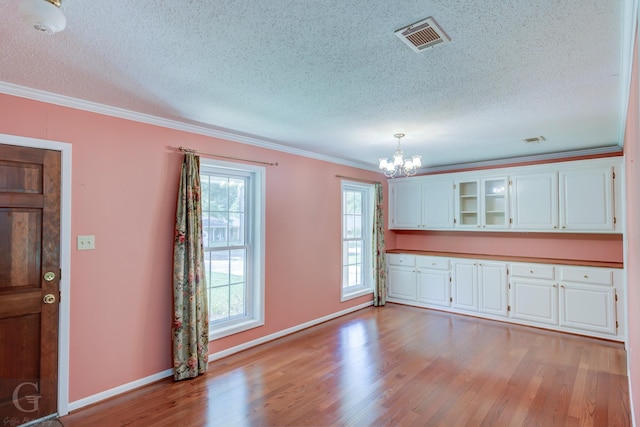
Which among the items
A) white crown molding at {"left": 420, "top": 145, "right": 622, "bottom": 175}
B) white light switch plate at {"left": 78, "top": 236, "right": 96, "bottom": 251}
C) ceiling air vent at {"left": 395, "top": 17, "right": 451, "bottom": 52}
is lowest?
white light switch plate at {"left": 78, "top": 236, "right": 96, "bottom": 251}

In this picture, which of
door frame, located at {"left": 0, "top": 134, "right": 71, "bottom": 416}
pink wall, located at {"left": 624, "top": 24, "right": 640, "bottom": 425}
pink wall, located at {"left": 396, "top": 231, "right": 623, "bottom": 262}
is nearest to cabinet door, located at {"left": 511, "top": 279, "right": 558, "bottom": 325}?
pink wall, located at {"left": 396, "top": 231, "right": 623, "bottom": 262}

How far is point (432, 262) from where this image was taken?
5.47 metres

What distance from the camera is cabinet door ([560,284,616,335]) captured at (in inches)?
158

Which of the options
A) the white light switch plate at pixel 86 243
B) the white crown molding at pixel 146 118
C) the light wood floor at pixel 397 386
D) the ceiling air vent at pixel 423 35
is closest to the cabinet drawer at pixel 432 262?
the light wood floor at pixel 397 386

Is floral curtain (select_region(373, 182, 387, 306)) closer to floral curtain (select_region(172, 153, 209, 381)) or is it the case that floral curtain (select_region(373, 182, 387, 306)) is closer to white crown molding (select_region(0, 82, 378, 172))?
white crown molding (select_region(0, 82, 378, 172))

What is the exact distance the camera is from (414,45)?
5.93ft

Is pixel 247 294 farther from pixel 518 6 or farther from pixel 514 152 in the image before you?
pixel 514 152

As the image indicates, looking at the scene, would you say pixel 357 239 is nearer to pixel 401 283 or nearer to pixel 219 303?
pixel 401 283

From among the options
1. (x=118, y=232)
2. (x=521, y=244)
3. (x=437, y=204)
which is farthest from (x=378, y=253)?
(x=118, y=232)

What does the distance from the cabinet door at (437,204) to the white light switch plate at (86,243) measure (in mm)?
4796

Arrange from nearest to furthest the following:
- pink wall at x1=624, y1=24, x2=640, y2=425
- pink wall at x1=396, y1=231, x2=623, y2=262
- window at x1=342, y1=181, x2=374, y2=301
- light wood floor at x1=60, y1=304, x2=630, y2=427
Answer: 1. pink wall at x1=624, y1=24, x2=640, y2=425
2. light wood floor at x1=60, y1=304, x2=630, y2=427
3. pink wall at x1=396, y1=231, x2=623, y2=262
4. window at x1=342, y1=181, x2=374, y2=301

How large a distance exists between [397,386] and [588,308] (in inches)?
114

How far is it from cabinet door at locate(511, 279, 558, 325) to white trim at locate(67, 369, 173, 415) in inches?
176

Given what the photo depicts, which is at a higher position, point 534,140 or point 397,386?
point 534,140
